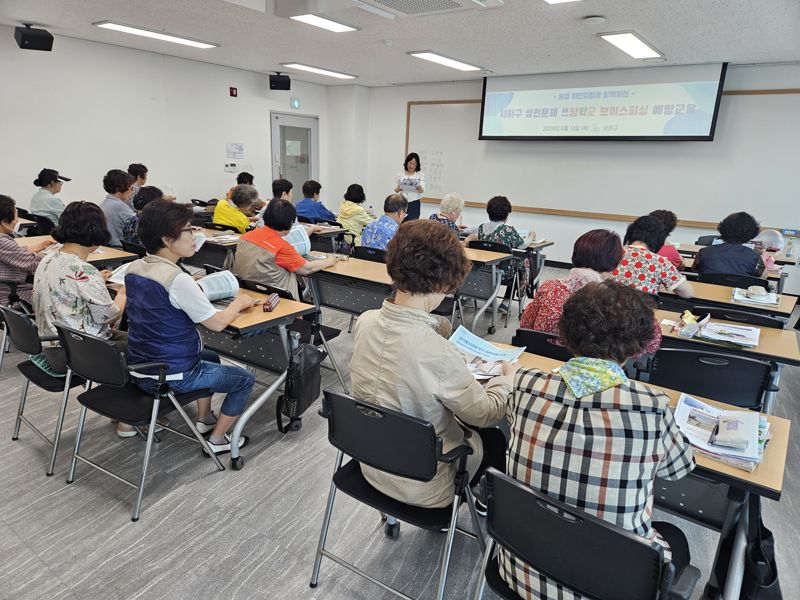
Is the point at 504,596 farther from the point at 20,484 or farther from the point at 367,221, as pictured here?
the point at 367,221

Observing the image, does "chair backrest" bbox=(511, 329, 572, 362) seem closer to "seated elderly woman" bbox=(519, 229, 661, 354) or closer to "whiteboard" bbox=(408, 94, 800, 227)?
"seated elderly woman" bbox=(519, 229, 661, 354)

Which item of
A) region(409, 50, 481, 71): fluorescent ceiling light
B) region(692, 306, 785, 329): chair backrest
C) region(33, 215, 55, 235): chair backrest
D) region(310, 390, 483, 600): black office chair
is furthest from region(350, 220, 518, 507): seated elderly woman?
region(409, 50, 481, 71): fluorescent ceiling light

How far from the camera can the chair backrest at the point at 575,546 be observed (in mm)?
1089

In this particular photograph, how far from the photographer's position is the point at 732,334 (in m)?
2.61

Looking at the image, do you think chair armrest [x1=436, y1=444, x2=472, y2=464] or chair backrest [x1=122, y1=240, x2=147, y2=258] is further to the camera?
chair backrest [x1=122, y1=240, x2=147, y2=258]

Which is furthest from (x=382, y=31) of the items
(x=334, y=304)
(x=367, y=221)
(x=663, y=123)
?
(x=663, y=123)

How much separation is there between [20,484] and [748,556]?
10.3 feet

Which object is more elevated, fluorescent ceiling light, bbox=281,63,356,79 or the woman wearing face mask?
fluorescent ceiling light, bbox=281,63,356,79

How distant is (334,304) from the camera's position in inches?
153

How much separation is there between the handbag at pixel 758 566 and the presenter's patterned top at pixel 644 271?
1.88m

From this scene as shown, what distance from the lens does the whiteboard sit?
20.8 ft

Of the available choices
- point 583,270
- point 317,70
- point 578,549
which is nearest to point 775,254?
point 583,270

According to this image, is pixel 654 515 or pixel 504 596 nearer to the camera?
pixel 504 596

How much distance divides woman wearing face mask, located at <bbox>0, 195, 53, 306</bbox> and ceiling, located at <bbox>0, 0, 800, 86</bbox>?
2.53 m
